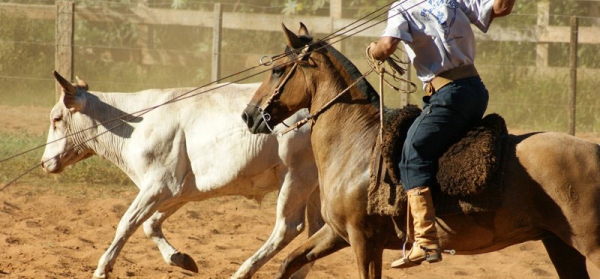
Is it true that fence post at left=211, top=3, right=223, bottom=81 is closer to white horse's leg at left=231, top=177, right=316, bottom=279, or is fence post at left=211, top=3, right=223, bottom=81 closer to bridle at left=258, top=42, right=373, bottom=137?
white horse's leg at left=231, top=177, right=316, bottom=279

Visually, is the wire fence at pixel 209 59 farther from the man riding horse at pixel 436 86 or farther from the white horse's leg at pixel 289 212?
the man riding horse at pixel 436 86

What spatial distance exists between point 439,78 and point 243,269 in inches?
96.5

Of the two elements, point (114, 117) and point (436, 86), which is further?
point (114, 117)

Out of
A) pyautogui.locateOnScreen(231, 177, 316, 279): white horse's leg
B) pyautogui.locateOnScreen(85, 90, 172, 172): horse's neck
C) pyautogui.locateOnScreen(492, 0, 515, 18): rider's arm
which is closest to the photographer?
pyautogui.locateOnScreen(492, 0, 515, 18): rider's arm

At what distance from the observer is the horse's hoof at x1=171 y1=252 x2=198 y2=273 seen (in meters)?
7.00

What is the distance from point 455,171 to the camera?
479 cm

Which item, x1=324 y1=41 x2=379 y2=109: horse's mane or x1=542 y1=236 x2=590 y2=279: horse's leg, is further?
x1=324 y1=41 x2=379 y2=109: horse's mane

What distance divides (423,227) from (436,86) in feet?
2.75

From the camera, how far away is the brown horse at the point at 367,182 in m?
4.65

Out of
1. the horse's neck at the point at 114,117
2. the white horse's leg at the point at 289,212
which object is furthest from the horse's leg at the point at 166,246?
the white horse's leg at the point at 289,212

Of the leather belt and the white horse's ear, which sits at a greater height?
the leather belt

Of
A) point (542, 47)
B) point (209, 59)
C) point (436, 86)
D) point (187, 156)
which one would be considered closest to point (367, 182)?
point (436, 86)

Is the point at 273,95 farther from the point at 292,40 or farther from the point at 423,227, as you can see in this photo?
the point at 423,227

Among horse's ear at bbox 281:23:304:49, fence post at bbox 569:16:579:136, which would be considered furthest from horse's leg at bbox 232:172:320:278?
fence post at bbox 569:16:579:136
